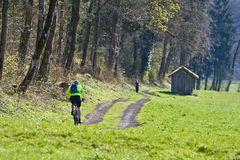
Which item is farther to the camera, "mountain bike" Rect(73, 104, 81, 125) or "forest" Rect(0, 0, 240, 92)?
"forest" Rect(0, 0, 240, 92)

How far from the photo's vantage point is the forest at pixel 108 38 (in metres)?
31.5

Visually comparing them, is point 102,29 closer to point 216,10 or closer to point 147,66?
point 147,66

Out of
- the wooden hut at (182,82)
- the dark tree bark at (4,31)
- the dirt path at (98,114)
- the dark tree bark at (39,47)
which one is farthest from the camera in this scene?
the wooden hut at (182,82)

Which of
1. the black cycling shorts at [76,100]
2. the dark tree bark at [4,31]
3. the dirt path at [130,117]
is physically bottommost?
the dirt path at [130,117]

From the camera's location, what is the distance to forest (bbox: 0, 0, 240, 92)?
31.5 metres

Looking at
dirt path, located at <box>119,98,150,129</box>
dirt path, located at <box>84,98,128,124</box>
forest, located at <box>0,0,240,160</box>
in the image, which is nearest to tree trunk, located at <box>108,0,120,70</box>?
forest, located at <box>0,0,240,160</box>

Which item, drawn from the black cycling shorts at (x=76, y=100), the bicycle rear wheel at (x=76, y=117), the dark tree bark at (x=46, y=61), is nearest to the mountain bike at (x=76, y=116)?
the bicycle rear wheel at (x=76, y=117)

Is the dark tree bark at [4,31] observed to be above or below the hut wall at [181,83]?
above

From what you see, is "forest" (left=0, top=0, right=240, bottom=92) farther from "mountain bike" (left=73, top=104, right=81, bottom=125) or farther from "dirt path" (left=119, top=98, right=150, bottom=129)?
"dirt path" (left=119, top=98, right=150, bottom=129)

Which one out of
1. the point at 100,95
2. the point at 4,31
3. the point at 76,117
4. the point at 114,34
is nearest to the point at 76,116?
the point at 76,117

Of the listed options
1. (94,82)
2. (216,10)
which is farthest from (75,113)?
(216,10)

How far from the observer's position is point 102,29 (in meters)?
64.8

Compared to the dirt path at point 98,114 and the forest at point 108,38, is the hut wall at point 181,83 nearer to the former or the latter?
the forest at point 108,38

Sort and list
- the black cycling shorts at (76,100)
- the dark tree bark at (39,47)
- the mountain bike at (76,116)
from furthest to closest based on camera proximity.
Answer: the dark tree bark at (39,47), the mountain bike at (76,116), the black cycling shorts at (76,100)
